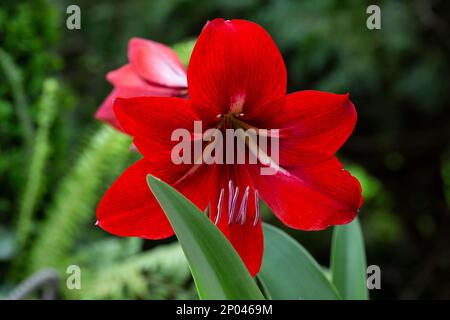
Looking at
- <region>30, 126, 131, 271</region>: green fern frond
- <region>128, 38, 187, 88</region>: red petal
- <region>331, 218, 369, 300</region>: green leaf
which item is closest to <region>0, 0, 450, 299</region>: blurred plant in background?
<region>30, 126, 131, 271</region>: green fern frond

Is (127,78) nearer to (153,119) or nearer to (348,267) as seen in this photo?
(153,119)

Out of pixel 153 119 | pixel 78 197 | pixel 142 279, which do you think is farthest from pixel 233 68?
pixel 78 197

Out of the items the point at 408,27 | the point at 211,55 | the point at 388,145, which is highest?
the point at 408,27

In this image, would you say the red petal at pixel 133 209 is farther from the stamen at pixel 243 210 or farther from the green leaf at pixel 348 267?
the green leaf at pixel 348 267

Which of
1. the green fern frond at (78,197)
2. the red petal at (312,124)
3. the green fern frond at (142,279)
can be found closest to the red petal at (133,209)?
the red petal at (312,124)

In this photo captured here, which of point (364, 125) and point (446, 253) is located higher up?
point (364, 125)
